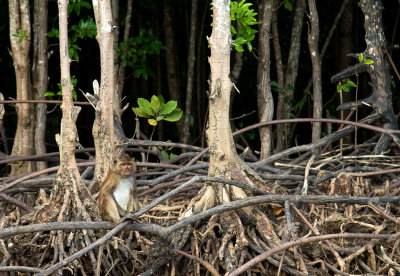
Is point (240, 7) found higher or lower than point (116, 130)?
higher

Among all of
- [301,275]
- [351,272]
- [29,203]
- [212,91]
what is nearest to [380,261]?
[351,272]

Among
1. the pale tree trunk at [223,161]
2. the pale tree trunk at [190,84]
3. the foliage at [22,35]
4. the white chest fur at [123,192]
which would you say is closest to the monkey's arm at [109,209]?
the white chest fur at [123,192]

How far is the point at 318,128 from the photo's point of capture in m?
7.98

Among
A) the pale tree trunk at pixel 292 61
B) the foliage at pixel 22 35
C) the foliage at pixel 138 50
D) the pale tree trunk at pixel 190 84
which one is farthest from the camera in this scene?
the pale tree trunk at pixel 190 84

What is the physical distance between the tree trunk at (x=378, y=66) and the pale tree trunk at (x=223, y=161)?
94.7 inches

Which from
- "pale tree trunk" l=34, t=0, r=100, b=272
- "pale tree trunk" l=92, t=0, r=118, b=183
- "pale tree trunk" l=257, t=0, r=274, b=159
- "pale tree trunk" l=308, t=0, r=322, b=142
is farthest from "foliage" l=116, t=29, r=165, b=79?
"pale tree trunk" l=34, t=0, r=100, b=272

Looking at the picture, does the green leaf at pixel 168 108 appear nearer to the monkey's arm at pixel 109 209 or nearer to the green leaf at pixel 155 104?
the green leaf at pixel 155 104

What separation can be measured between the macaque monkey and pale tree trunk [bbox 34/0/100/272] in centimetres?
12

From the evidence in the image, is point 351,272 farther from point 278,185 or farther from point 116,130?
point 116,130

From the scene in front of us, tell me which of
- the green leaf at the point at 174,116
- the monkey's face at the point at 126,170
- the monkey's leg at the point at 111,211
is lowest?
the monkey's leg at the point at 111,211

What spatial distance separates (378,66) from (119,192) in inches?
129

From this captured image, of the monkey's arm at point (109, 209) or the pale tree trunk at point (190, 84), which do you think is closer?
the monkey's arm at point (109, 209)

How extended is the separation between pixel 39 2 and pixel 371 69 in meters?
3.67

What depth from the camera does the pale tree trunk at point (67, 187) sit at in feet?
18.3
